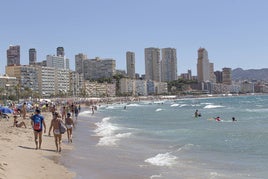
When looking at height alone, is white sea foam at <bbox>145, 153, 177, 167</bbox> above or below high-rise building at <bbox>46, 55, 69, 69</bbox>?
below

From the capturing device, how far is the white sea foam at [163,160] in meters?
11.3

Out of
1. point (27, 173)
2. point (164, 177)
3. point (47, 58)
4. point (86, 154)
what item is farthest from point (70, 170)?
point (47, 58)

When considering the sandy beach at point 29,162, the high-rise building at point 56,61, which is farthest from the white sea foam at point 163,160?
the high-rise building at point 56,61

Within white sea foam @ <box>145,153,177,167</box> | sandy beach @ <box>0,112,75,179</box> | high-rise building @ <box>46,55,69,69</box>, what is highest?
high-rise building @ <box>46,55,69,69</box>

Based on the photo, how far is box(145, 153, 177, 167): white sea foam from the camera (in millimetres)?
11275

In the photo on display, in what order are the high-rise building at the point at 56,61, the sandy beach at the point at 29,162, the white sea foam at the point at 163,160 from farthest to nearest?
the high-rise building at the point at 56,61, the white sea foam at the point at 163,160, the sandy beach at the point at 29,162

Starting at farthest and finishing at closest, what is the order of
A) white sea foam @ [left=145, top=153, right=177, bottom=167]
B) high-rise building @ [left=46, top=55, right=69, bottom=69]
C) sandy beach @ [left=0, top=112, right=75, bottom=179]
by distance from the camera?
1. high-rise building @ [left=46, top=55, right=69, bottom=69]
2. white sea foam @ [left=145, top=153, right=177, bottom=167]
3. sandy beach @ [left=0, top=112, right=75, bottom=179]

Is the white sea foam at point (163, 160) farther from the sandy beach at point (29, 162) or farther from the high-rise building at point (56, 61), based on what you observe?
the high-rise building at point (56, 61)

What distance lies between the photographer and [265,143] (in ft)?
53.4

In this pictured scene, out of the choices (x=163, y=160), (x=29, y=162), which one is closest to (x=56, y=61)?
(x=163, y=160)

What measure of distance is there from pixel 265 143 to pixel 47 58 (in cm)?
17289

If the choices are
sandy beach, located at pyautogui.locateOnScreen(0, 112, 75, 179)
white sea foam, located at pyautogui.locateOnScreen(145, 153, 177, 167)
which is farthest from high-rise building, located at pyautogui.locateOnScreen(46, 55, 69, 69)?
white sea foam, located at pyautogui.locateOnScreen(145, 153, 177, 167)

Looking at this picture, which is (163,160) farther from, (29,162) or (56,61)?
(56,61)

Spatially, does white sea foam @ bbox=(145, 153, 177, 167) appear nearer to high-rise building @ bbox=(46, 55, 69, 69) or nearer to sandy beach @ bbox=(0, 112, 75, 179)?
sandy beach @ bbox=(0, 112, 75, 179)
